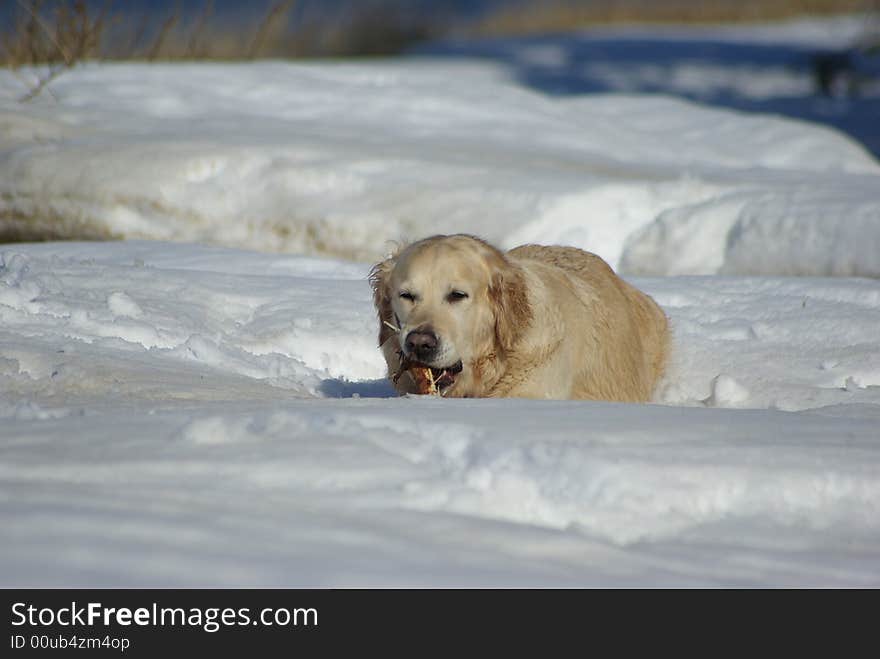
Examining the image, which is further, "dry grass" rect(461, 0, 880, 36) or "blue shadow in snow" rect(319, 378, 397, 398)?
"dry grass" rect(461, 0, 880, 36)

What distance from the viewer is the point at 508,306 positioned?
4254mm

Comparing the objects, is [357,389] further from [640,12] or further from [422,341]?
[640,12]

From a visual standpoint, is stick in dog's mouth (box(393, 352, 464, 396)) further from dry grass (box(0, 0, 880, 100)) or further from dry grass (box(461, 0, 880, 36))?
dry grass (box(461, 0, 880, 36))

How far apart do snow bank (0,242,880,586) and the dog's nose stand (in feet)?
1.41

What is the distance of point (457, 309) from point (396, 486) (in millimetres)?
1705

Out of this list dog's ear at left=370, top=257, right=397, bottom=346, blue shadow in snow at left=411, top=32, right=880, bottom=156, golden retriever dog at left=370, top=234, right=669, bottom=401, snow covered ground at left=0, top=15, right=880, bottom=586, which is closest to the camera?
snow covered ground at left=0, top=15, right=880, bottom=586

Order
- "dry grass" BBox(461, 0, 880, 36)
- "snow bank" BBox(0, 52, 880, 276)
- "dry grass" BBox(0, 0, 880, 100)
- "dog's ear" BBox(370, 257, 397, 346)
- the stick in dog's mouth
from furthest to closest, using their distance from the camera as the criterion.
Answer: "dry grass" BBox(461, 0, 880, 36), "dry grass" BBox(0, 0, 880, 100), "snow bank" BBox(0, 52, 880, 276), "dog's ear" BBox(370, 257, 397, 346), the stick in dog's mouth

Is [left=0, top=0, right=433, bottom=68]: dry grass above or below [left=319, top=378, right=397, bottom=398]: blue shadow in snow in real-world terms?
above

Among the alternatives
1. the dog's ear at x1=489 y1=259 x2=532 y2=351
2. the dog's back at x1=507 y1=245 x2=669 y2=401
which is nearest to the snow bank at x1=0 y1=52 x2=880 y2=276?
the dog's back at x1=507 y1=245 x2=669 y2=401

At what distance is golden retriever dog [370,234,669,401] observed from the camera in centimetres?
413

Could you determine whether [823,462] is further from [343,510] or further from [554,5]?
[554,5]

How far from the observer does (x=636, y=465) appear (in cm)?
267

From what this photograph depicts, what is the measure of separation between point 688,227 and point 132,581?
5082 millimetres
